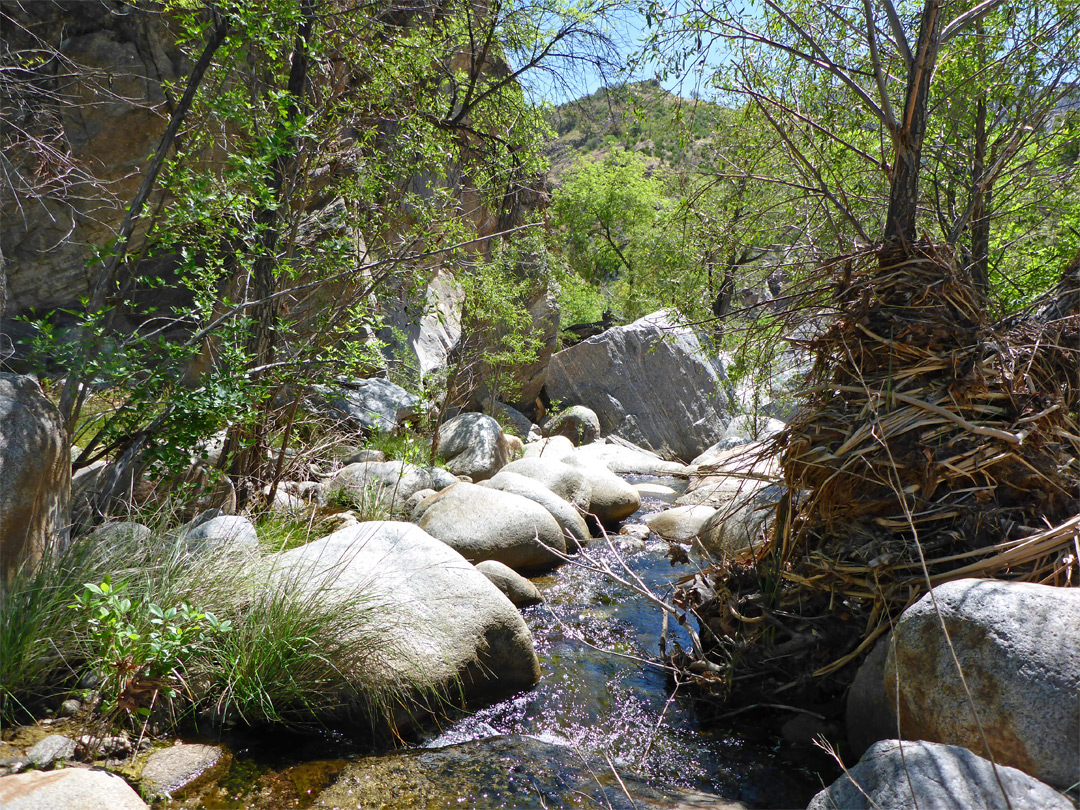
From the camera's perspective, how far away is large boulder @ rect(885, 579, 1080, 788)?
2.58 m

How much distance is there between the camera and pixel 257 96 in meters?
5.52

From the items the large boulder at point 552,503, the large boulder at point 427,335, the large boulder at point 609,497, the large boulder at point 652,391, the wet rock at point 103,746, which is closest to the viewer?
the wet rock at point 103,746

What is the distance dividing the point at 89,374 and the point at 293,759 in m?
2.56

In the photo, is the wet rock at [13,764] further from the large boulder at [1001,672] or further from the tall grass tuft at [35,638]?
the large boulder at [1001,672]

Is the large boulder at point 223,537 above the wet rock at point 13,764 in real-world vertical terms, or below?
above

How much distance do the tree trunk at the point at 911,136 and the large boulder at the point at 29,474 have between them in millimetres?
4532

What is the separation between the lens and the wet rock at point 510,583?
18.7 ft

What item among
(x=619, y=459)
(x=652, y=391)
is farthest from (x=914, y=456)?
(x=652, y=391)

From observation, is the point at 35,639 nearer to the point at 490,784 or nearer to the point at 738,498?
the point at 490,784

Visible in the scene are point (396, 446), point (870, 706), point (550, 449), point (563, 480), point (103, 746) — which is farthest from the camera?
point (550, 449)

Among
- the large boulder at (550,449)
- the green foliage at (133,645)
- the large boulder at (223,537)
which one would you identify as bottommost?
the large boulder at (550,449)

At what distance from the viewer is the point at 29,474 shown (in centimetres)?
352

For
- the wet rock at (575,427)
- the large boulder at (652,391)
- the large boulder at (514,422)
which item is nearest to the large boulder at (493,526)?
the large boulder at (514,422)

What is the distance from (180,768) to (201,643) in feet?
1.87
